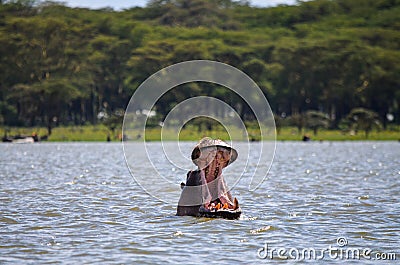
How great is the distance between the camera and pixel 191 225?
2016 cm

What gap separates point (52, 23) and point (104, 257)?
106849 millimetres

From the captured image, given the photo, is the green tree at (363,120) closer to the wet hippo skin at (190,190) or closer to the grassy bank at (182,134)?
the grassy bank at (182,134)

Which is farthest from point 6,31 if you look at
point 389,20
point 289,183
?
point 289,183

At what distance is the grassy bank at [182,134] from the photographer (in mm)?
103812

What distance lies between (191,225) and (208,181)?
1.60 m

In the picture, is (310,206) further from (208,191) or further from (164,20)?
(164,20)

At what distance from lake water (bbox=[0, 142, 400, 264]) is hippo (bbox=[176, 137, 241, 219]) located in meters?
0.51

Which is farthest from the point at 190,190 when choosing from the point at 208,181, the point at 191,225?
the point at 191,225

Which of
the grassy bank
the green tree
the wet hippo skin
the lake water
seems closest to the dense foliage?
the grassy bank

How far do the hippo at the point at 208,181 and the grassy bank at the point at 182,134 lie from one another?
79.2 meters

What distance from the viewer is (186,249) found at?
1706 cm

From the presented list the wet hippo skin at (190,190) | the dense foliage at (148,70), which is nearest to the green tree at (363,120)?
the dense foliage at (148,70)

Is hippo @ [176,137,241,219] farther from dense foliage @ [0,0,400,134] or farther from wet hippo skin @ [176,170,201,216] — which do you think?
dense foliage @ [0,0,400,134]

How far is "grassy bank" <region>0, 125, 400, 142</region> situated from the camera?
103812mm
